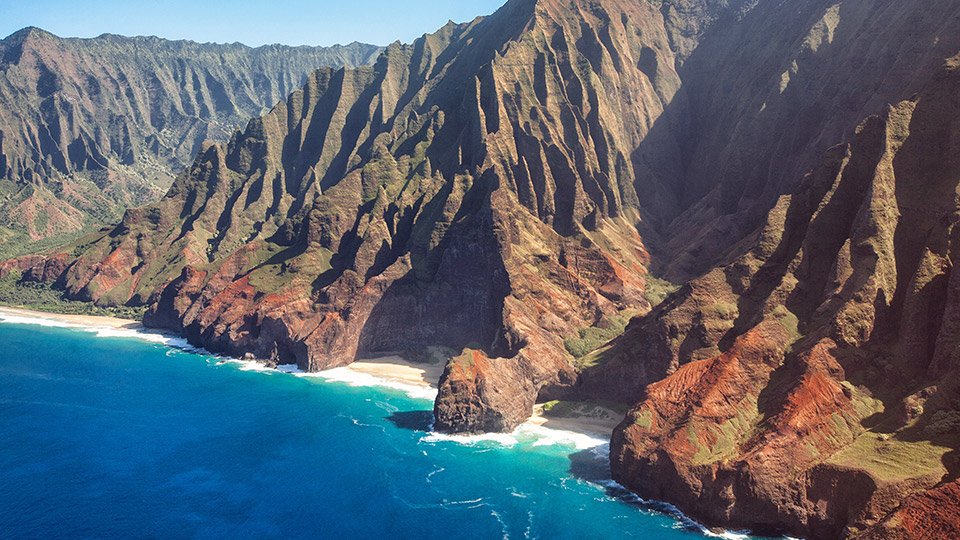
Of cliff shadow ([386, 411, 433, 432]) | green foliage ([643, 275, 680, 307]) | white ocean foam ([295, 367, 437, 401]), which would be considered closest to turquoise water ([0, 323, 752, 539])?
cliff shadow ([386, 411, 433, 432])

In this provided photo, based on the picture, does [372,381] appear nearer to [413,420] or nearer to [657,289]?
[413,420]

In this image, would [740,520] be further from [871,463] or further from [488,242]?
[488,242]

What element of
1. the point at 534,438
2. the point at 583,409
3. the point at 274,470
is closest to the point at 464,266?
the point at 583,409

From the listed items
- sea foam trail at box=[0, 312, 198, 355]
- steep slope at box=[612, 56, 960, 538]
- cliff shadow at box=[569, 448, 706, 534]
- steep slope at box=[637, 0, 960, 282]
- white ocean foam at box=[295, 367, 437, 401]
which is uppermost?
steep slope at box=[637, 0, 960, 282]

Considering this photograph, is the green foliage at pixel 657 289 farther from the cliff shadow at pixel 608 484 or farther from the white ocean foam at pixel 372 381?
the cliff shadow at pixel 608 484

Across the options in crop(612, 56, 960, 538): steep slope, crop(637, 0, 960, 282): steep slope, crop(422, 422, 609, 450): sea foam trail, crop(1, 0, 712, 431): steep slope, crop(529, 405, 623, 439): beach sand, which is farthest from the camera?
crop(637, 0, 960, 282): steep slope

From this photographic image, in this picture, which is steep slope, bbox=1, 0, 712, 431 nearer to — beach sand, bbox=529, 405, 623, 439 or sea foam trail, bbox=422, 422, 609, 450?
sea foam trail, bbox=422, 422, 609, 450
